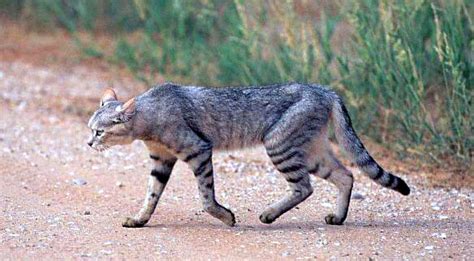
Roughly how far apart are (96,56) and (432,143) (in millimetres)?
5508

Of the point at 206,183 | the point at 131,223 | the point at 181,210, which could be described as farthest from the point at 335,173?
the point at 131,223

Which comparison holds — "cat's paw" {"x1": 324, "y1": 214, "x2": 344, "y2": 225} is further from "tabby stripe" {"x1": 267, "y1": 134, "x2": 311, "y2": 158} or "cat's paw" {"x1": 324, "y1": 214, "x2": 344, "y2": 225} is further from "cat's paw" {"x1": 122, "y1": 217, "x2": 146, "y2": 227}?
"cat's paw" {"x1": 122, "y1": 217, "x2": 146, "y2": 227}

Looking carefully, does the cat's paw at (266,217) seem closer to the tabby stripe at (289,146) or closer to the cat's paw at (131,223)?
the tabby stripe at (289,146)

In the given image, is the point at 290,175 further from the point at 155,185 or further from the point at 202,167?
the point at 155,185

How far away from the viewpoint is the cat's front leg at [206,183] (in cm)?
664

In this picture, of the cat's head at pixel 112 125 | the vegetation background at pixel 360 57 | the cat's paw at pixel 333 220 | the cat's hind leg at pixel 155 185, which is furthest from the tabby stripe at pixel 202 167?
the vegetation background at pixel 360 57

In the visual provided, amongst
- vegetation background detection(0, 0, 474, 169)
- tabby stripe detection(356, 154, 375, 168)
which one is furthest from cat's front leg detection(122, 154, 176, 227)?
vegetation background detection(0, 0, 474, 169)

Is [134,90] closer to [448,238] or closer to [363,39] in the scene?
[363,39]

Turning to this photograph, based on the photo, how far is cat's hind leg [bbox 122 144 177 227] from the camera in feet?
22.0

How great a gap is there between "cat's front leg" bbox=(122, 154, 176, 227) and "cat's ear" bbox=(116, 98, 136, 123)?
0.43 meters

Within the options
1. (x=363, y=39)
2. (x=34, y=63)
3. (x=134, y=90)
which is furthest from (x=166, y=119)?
(x=34, y=63)

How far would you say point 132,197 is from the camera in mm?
7594

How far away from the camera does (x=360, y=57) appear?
9023 mm

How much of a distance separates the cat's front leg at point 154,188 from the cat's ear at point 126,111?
0.43 metres
